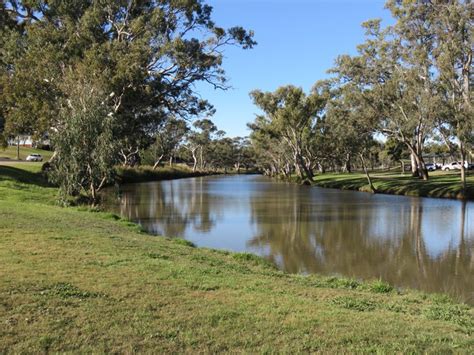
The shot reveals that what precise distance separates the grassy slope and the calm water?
3668 millimetres

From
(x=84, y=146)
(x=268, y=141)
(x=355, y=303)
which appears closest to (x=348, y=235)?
(x=84, y=146)

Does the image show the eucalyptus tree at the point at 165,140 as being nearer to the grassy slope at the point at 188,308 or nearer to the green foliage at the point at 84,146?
the green foliage at the point at 84,146

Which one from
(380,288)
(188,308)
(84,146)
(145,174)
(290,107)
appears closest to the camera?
(188,308)

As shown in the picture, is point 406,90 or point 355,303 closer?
point 355,303

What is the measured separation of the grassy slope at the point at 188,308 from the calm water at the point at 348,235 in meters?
3.67

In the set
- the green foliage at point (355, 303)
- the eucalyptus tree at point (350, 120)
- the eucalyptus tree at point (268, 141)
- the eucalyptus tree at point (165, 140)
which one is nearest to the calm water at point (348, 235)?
the green foliage at point (355, 303)

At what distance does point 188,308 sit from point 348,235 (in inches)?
577

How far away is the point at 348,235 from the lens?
20469mm

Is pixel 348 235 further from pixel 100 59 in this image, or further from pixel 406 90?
pixel 406 90

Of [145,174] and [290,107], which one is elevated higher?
[290,107]

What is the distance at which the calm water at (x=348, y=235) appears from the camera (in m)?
13.9

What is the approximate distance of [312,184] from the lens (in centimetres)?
6706

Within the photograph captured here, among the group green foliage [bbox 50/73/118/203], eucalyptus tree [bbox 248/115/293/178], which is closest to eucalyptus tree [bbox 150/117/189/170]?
eucalyptus tree [bbox 248/115/293/178]

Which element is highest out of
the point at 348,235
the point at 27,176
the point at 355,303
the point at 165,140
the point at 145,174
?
the point at 165,140
